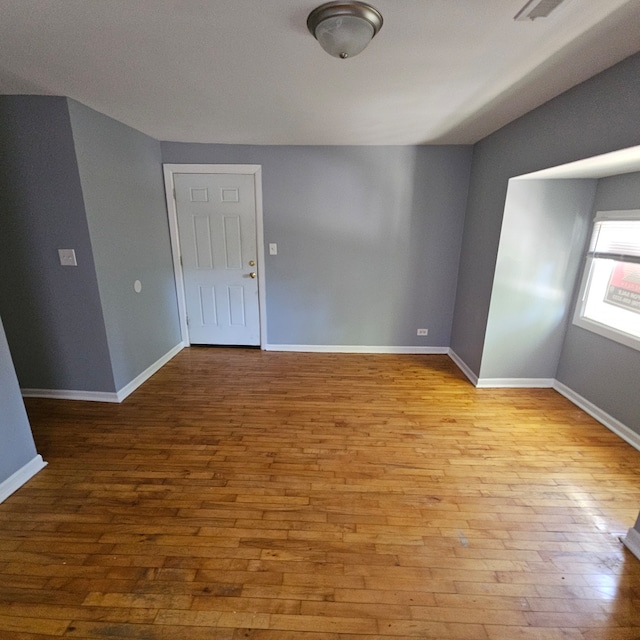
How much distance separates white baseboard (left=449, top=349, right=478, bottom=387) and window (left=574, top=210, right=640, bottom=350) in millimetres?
990

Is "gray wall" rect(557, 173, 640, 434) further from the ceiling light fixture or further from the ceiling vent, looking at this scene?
the ceiling light fixture

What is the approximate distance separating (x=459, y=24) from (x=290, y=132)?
6.09 ft

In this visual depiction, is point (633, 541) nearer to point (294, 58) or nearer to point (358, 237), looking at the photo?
point (294, 58)

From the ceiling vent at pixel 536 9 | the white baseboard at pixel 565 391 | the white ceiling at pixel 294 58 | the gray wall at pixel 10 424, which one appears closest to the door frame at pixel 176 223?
the white ceiling at pixel 294 58

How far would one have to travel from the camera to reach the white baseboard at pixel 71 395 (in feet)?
9.05

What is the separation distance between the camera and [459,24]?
1.35 metres

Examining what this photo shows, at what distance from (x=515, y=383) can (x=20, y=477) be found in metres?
3.88

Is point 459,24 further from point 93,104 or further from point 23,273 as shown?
point 23,273

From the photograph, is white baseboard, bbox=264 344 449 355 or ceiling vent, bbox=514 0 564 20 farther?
white baseboard, bbox=264 344 449 355

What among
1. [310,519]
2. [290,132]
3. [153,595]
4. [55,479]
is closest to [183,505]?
[153,595]

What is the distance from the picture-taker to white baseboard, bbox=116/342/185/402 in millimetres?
2816

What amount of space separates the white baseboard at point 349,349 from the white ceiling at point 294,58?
237 centimetres

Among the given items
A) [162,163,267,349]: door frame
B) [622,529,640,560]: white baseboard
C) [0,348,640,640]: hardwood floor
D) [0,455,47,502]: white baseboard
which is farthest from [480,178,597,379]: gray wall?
[0,455,47,502]: white baseboard

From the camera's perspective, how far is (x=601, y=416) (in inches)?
99.1
